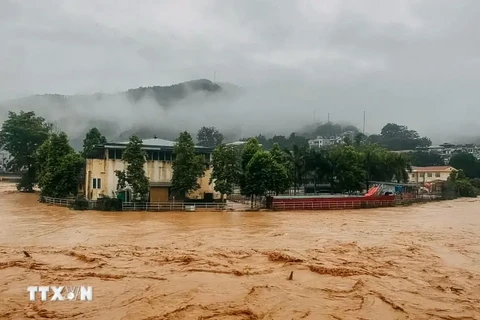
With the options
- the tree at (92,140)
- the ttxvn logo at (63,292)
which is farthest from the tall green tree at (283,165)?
the ttxvn logo at (63,292)

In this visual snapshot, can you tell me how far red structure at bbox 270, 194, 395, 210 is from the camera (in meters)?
38.4

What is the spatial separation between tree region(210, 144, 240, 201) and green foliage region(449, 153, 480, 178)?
65227 millimetres

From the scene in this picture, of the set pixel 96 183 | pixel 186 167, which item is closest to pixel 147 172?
pixel 186 167

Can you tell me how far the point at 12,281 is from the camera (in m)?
13.5

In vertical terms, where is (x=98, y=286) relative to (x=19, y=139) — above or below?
below

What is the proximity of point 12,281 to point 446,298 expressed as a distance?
1284 centimetres

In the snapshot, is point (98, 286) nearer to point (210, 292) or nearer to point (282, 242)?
point (210, 292)

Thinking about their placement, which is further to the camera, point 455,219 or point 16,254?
point 455,219

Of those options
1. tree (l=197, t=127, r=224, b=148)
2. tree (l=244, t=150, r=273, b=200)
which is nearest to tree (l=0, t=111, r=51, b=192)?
tree (l=244, t=150, r=273, b=200)

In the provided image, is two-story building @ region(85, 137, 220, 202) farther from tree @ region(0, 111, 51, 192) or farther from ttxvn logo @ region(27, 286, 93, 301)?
ttxvn logo @ region(27, 286, 93, 301)

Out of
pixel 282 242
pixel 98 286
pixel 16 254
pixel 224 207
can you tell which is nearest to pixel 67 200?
pixel 224 207

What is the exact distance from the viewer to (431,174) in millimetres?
83688

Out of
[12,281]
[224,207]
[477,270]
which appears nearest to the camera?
[12,281]

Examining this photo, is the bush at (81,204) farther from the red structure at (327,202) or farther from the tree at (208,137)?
the tree at (208,137)
